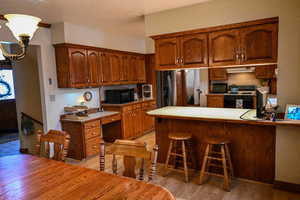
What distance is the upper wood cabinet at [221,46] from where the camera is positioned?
8.69ft

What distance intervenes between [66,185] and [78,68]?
9.53 ft

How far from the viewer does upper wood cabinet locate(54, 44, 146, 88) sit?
3832mm

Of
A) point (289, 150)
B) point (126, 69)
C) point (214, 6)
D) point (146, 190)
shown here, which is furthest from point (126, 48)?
point (146, 190)

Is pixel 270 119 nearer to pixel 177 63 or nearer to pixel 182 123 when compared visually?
pixel 182 123

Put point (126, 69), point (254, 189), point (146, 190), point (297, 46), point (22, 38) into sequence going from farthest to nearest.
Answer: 1. point (126, 69)
2. point (254, 189)
3. point (297, 46)
4. point (22, 38)
5. point (146, 190)

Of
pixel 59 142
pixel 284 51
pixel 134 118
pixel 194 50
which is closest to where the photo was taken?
pixel 59 142

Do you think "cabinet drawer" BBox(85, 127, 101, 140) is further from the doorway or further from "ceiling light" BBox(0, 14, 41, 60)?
"ceiling light" BBox(0, 14, 41, 60)

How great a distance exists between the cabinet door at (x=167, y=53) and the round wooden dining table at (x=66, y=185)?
2.19 m

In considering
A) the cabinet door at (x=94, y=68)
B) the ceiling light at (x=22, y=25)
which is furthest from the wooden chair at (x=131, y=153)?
the cabinet door at (x=94, y=68)

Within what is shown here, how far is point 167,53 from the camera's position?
131 inches

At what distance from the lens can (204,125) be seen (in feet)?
10.2

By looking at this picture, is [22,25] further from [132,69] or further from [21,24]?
[132,69]

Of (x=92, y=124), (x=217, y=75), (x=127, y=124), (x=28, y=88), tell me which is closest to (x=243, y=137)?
(x=92, y=124)

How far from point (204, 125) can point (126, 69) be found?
2.74m
